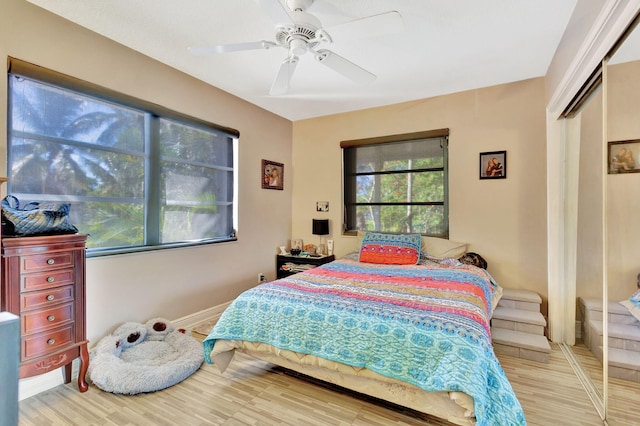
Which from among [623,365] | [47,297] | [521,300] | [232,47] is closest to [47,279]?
[47,297]

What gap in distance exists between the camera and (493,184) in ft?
10.8

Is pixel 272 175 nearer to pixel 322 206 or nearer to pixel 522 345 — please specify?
pixel 322 206

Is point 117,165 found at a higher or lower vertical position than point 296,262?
higher

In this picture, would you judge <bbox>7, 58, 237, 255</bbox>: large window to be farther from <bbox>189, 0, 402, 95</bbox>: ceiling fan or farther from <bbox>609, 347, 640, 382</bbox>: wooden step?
<bbox>609, 347, 640, 382</bbox>: wooden step

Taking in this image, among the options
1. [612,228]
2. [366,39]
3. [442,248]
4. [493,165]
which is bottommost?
[442,248]

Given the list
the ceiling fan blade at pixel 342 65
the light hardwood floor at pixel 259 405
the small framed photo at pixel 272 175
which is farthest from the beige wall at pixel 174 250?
the ceiling fan blade at pixel 342 65

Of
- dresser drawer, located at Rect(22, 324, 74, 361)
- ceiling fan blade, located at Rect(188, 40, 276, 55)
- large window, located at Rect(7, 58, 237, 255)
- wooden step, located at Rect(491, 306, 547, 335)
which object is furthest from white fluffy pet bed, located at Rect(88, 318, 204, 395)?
wooden step, located at Rect(491, 306, 547, 335)

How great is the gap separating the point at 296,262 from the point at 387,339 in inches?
100

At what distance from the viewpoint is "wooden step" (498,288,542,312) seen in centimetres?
280

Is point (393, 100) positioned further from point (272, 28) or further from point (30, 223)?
point (30, 223)

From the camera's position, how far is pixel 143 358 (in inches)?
88.9

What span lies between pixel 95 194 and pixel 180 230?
84 centimetres

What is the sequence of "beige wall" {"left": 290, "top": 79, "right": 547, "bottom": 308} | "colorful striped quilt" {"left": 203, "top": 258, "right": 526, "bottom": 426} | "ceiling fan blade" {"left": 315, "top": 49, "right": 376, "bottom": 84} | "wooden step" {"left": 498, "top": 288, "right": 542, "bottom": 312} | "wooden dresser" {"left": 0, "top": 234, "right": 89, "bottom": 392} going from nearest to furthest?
"colorful striped quilt" {"left": 203, "top": 258, "right": 526, "bottom": 426} < "wooden dresser" {"left": 0, "top": 234, "right": 89, "bottom": 392} < "ceiling fan blade" {"left": 315, "top": 49, "right": 376, "bottom": 84} < "wooden step" {"left": 498, "top": 288, "right": 542, "bottom": 312} < "beige wall" {"left": 290, "top": 79, "right": 547, "bottom": 308}

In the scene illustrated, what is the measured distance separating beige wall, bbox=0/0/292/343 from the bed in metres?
0.99
